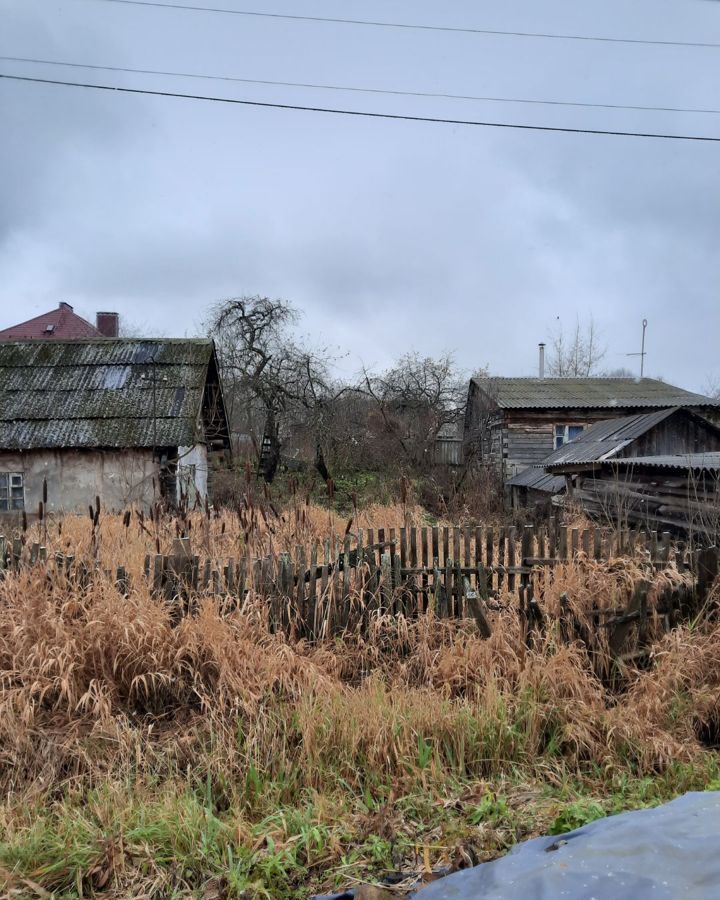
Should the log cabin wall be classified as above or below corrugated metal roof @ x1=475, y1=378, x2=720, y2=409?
below

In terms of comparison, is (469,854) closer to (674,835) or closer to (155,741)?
(674,835)

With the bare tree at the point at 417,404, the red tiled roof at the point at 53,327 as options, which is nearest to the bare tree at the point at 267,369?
the bare tree at the point at 417,404

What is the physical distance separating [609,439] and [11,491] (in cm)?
1571

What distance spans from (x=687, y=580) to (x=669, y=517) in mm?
5963

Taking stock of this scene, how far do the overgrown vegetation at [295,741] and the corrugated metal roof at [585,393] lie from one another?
719 inches

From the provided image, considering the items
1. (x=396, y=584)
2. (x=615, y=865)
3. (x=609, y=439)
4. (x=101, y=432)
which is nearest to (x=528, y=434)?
(x=609, y=439)

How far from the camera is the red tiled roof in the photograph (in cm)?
2939

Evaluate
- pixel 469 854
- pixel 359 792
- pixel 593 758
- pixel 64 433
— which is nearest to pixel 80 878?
pixel 359 792

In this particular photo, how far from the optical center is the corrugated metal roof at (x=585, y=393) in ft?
72.4

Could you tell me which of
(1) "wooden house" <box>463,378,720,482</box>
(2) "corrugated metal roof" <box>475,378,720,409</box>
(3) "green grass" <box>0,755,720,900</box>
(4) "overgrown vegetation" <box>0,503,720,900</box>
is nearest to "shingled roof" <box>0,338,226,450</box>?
(4) "overgrown vegetation" <box>0,503,720,900</box>

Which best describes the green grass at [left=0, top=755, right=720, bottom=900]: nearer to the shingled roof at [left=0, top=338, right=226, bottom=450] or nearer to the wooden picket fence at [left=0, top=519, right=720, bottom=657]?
the wooden picket fence at [left=0, top=519, right=720, bottom=657]

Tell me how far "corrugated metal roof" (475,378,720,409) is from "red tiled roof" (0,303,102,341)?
21.0m

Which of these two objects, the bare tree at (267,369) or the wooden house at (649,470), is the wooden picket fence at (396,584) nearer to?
the wooden house at (649,470)

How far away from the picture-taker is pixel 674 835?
7.18 ft
